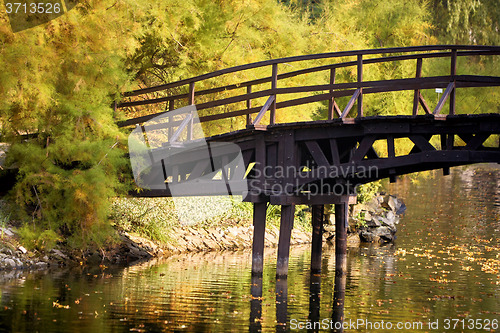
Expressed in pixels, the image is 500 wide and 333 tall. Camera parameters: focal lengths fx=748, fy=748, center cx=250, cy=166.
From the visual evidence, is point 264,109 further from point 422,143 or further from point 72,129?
point 72,129

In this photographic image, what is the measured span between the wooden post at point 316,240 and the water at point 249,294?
283 millimetres

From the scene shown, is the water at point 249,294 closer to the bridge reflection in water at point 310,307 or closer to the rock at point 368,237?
the bridge reflection in water at point 310,307

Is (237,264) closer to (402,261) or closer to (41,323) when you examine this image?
(402,261)

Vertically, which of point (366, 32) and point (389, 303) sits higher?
point (366, 32)

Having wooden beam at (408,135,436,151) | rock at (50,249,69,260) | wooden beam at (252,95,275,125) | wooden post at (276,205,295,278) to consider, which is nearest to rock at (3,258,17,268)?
rock at (50,249,69,260)

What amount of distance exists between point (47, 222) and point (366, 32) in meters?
19.0

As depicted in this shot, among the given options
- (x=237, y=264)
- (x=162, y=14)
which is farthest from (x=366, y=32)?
(x=237, y=264)

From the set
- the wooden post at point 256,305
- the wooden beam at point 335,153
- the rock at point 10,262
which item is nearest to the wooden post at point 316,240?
the wooden post at point 256,305

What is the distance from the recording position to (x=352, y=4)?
33125 millimetres

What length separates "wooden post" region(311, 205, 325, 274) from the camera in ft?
60.3

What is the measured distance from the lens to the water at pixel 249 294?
39.0 feet

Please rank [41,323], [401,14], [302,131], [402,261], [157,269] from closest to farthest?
[41,323], [302,131], [157,269], [402,261], [401,14]

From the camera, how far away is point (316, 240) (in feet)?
60.4

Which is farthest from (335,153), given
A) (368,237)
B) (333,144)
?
(368,237)
